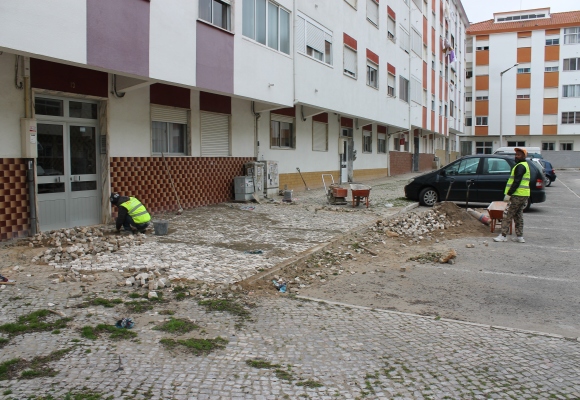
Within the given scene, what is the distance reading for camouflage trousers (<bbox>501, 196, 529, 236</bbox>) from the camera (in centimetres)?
1009

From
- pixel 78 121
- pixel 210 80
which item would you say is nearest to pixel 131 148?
pixel 78 121

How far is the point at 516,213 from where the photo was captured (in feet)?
33.5

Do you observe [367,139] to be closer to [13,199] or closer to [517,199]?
[517,199]

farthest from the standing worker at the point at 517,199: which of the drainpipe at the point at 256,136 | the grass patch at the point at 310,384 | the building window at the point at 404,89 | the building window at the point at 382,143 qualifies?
the building window at the point at 404,89

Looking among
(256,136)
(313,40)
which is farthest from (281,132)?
(313,40)

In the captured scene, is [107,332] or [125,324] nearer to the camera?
[107,332]

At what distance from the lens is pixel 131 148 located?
11586 millimetres

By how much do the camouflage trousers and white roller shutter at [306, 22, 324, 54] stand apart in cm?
1027

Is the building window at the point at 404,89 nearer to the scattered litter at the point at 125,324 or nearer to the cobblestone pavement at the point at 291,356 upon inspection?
the cobblestone pavement at the point at 291,356

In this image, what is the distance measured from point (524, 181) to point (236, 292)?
688 centimetres

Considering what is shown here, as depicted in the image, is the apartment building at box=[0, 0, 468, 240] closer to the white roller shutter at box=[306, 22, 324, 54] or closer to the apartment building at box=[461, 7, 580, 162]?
the white roller shutter at box=[306, 22, 324, 54]

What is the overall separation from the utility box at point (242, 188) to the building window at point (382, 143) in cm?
1655

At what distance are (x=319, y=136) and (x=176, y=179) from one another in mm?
9914

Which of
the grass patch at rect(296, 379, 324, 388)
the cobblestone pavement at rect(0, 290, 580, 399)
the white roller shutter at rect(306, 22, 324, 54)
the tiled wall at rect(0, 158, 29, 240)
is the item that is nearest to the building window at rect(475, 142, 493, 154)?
the white roller shutter at rect(306, 22, 324, 54)
